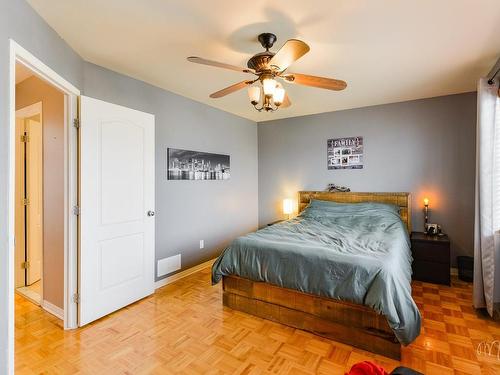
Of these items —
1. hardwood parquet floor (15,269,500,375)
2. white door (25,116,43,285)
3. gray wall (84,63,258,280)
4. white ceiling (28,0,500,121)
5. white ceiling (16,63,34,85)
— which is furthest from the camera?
white door (25,116,43,285)

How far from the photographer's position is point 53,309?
2.59 meters

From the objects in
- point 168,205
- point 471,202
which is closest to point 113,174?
point 168,205

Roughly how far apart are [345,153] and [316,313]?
111 inches

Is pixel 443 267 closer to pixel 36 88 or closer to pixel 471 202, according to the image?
pixel 471 202

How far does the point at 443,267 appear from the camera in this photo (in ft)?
10.7

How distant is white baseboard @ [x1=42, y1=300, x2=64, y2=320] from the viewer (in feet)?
8.23

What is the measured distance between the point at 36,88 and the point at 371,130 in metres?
4.35

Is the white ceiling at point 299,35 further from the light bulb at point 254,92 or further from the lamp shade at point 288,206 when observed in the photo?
the lamp shade at point 288,206

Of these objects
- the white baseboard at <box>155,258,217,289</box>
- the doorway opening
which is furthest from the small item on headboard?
the doorway opening

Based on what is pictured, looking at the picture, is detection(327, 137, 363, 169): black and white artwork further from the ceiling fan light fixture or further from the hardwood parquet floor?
the ceiling fan light fixture

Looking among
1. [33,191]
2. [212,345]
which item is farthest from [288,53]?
[33,191]

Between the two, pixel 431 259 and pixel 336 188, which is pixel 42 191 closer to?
pixel 336 188

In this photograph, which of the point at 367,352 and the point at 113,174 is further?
the point at 113,174

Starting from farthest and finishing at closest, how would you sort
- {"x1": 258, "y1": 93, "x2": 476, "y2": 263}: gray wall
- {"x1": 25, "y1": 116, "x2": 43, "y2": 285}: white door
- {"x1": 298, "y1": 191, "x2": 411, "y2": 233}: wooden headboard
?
{"x1": 298, "y1": 191, "x2": 411, "y2": 233}: wooden headboard
{"x1": 258, "y1": 93, "x2": 476, "y2": 263}: gray wall
{"x1": 25, "y1": 116, "x2": 43, "y2": 285}: white door
